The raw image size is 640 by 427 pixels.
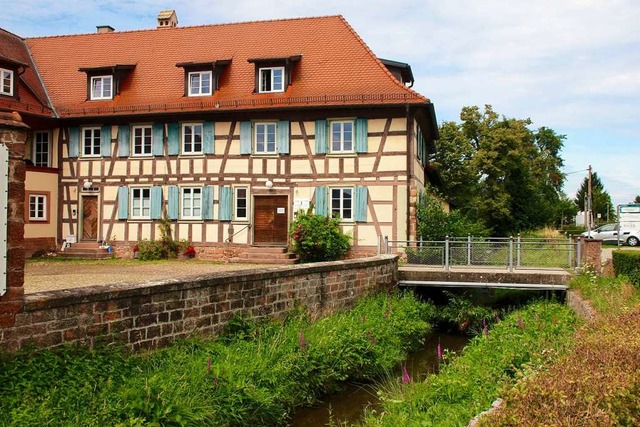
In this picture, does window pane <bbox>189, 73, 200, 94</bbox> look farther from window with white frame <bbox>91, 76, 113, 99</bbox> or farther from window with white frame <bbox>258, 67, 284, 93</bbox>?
window with white frame <bbox>91, 76, 113, 99</bbox>

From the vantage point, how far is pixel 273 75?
21562 millimetres

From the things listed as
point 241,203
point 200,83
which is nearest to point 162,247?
point 241,203

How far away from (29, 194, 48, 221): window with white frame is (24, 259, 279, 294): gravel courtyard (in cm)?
242

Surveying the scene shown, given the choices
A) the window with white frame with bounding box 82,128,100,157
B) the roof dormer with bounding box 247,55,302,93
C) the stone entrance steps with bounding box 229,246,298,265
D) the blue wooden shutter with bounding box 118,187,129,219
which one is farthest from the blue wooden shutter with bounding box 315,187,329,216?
the window with white frame with bounding box 82,128,100,157

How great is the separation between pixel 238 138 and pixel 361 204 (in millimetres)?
4863

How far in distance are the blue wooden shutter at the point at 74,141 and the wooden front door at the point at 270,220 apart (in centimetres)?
700

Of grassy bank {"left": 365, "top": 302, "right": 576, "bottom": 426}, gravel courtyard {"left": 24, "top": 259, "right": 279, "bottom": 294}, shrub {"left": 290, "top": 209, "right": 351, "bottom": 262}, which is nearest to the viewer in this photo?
grassy bank {"left": 365, "top": 302, "right": 576, "bottom": 426}

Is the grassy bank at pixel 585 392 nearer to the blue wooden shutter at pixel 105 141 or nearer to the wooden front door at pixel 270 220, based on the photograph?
the wooden front door at pixel 270 220

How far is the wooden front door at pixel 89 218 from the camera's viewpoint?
23016 millimetres

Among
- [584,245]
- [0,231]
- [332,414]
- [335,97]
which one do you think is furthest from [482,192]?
[0,231]

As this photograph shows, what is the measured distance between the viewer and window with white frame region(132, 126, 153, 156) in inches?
878

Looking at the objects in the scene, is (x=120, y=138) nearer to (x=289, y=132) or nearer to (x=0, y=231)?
(x=289, y=132)

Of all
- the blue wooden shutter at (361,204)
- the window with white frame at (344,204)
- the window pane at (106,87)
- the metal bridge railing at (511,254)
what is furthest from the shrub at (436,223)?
the window pane at (106,87)

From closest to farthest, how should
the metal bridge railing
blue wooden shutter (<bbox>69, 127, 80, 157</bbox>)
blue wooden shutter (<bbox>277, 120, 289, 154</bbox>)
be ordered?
the metal bridge railing → blue wooden shutter (<bbox>277, 120, 289, 154</bbox>) → blue wooden shutter (<bbox>69, 127, 80, 157</bbox>)
